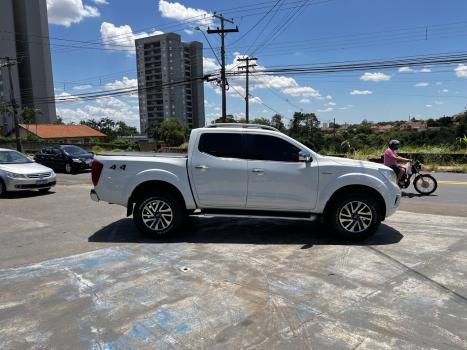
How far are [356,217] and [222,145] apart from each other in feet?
8.04

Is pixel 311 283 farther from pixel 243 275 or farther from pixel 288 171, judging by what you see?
pixel 288 171

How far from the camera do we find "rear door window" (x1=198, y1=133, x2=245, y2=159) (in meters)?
6.94

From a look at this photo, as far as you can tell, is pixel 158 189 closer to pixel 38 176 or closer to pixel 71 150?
pixel 38 176

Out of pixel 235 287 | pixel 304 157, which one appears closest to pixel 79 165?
pixel 304 157

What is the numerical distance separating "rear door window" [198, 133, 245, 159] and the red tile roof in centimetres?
A: 8290

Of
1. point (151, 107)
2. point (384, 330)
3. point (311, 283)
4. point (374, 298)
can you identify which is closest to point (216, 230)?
point (311, 283)

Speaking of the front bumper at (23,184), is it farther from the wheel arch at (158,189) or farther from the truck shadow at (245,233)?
the wheel arch at (158,189)

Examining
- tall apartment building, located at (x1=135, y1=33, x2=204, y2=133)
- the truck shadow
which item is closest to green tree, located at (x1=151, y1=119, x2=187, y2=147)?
tall apartment building, located at (x1=135, y1=33, x2=204, y2=133)

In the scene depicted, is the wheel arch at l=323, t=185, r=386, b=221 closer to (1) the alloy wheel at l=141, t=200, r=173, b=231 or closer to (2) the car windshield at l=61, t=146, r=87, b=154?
(1) the alloy wheel at l=141, t=200, r=173, b=231

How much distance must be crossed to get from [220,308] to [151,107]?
336 ft

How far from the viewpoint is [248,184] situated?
268 inches

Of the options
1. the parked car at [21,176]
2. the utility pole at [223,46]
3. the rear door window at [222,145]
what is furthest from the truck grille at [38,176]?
the utility pole at [223,46]

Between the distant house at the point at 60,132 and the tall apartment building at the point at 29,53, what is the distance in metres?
16.8

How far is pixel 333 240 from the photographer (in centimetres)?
675
